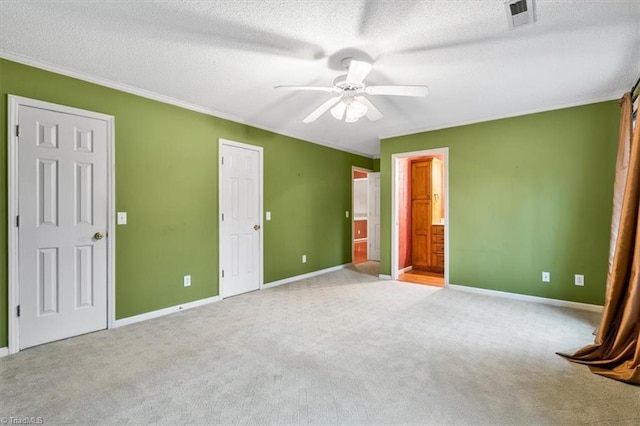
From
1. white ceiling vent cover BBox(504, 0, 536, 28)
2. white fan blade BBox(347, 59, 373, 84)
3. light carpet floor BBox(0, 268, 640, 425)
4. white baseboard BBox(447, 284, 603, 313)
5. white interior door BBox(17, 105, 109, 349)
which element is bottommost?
light carpet floor BBox(0, 268, 640, 425)

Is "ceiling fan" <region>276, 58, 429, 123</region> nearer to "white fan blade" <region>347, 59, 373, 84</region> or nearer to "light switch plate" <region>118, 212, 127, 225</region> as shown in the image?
"white fan blade" <region>347, 59, 373, 84</region>

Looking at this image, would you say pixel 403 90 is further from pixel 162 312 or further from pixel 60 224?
pixel 162 312

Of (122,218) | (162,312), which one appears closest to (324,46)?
(122,218)

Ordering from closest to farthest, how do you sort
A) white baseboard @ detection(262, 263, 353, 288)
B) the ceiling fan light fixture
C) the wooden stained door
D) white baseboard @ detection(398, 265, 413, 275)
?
the ceiling fan light fixture
white baseboard @ detection(262, 263, 353, 288)
white baseboard @ detection(398, 265, 413, 275)
the wooden stained door

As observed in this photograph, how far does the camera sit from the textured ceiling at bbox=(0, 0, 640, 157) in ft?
6.20

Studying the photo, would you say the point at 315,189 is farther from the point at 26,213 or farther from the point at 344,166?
the point at 26,213

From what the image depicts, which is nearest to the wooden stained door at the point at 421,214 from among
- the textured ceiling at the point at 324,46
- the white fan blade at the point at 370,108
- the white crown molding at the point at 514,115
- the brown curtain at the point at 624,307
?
the white crown molding at the point at 514,115

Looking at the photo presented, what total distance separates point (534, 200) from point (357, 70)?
312 centimetres

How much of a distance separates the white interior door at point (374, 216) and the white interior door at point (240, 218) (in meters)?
3.29

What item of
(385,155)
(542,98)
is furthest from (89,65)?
(542,98)

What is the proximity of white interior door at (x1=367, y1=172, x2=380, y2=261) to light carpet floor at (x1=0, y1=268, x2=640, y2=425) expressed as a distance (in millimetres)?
3592

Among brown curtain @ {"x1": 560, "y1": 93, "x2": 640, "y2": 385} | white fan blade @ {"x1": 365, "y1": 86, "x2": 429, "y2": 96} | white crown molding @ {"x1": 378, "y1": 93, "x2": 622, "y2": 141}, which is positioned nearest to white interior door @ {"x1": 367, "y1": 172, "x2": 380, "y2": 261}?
white crown molding @ {"x1": 378, "y1": 93, "x2": 622, "y2": 141}

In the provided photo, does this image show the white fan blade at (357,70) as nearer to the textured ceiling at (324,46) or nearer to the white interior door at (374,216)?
the textured ceiling at (324,46)

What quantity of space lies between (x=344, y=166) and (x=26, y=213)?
15.8 ft
